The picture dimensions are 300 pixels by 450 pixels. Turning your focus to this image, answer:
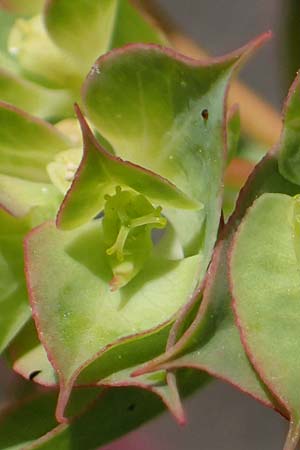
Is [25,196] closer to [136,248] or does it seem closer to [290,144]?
[136,248]

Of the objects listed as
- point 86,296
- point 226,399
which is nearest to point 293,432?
point 86,296

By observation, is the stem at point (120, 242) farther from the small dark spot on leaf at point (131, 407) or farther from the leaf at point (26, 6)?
the leaf at point (26, 6)

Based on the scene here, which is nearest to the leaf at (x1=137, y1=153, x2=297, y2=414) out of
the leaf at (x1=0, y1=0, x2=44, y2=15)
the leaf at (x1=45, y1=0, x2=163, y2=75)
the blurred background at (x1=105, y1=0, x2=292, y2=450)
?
the leaf at (x1=45, y1=0, x2=163, y2=75)

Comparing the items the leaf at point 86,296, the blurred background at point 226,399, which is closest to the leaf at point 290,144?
the leaf at point 86,296

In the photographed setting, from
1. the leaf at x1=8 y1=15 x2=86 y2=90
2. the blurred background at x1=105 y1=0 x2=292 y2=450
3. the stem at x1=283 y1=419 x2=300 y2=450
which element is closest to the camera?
the stem at x1=283 y1=419 x2=300 y2=450

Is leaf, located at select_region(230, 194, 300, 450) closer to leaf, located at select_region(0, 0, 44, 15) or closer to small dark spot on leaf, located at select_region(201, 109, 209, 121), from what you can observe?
small dark spot on leaf, located at select_region(201, 109, 209, 121)

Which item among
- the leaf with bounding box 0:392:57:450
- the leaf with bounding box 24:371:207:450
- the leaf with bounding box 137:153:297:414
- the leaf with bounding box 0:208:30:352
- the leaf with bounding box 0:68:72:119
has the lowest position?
the leaf with bounding box 0:392:57:450
